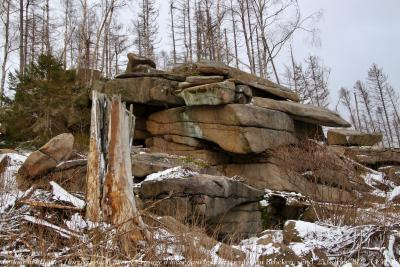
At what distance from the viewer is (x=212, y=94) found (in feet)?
42.4

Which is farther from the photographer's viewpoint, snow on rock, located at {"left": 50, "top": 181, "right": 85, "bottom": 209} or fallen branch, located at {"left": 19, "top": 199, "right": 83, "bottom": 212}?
snow on rock, located at {"left": 50, "top": 181, "right": 85, "bottom": 209}

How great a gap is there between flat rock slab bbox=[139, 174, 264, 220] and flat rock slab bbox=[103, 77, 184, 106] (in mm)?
5508

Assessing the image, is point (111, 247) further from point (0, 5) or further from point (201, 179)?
point (0, 5)

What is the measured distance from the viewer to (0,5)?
20484mm

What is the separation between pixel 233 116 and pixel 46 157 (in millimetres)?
6556

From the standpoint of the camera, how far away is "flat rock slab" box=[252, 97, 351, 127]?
13734 mm

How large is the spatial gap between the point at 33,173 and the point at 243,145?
681 cm

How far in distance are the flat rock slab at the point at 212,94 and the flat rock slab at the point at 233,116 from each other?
35cm

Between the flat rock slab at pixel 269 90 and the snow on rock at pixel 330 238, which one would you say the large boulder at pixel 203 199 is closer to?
the snow on rock at pixel 330 238

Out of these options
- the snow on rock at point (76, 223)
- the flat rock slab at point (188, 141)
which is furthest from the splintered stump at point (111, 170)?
the flat rock slab at point (188, 141)

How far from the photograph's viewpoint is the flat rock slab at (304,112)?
13.7m

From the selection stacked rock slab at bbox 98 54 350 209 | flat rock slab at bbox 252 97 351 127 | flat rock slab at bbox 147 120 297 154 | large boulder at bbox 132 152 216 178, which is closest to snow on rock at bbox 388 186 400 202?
stacked rock slab at bbox 98 54 350 209

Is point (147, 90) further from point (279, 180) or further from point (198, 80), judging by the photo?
point (279, 180)

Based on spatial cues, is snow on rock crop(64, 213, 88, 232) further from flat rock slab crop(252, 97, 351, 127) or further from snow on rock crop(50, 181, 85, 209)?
flat rock slab crop(252, 97, 351, 127)
